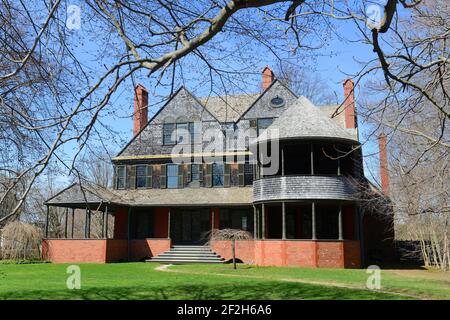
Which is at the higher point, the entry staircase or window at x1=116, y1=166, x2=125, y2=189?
window at x1=116, y1=166, x2=125, y2=189

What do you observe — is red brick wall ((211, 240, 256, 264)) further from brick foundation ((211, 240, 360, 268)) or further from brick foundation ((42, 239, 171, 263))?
brick foundation ((211, 240, 360, 268))

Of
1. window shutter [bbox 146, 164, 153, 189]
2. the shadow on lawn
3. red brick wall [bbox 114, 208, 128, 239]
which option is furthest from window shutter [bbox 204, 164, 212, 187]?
the shadow on lawn

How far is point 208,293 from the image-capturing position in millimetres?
13047

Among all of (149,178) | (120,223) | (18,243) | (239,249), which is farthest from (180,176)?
(18,243)

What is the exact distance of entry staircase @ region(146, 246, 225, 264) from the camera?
2647 centimetres

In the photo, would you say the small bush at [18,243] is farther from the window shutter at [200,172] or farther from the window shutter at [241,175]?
the window shutter at [241,175]

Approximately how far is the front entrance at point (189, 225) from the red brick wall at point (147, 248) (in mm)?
1246

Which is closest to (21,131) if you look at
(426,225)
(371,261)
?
(426,225)

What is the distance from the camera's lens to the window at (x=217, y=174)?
2997 cm

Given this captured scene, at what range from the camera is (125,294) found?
12.8 meters

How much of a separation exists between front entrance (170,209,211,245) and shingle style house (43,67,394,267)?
0.20ft

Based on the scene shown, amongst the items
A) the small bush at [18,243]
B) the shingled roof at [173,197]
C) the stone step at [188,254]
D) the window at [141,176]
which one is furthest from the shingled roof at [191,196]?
the small bush at [18,243]
